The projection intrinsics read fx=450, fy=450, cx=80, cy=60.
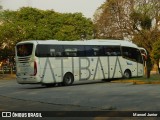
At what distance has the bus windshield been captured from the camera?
27266 millimetres

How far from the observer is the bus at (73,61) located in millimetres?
27266

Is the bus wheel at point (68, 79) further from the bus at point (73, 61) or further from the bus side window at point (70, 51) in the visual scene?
the bus side window at point (70, 51)

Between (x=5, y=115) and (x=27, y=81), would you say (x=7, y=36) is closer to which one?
(x=27, y=81)

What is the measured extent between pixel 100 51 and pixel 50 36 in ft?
99.5

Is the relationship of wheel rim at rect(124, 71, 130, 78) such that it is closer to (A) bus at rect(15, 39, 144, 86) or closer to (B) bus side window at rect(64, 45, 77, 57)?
(A) bus at rect(15, 39, 144, 86)

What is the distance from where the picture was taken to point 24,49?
90.8 feet

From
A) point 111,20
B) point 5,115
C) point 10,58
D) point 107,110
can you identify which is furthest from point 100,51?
point 10,58

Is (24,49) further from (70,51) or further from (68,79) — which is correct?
(68,79)

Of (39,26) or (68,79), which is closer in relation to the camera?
(68,79)

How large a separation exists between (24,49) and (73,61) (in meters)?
3.52

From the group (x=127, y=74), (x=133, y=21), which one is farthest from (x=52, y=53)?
(x=133, y=21)

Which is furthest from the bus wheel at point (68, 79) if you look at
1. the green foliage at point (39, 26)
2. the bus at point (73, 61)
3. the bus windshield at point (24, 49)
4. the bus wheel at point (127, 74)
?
the green foliage at point (39, 26)

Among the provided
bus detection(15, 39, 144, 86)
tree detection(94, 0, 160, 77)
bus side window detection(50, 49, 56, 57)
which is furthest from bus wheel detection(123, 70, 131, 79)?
tree detection(94, 0, 160, 77)

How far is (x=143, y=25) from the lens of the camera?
56406 mm
